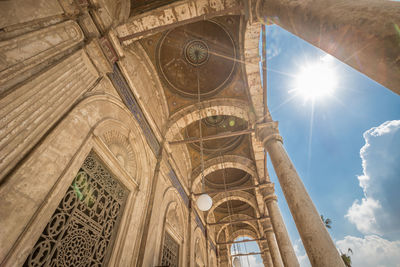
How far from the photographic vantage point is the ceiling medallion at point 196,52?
621 cm

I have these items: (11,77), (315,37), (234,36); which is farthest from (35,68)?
(234,36)

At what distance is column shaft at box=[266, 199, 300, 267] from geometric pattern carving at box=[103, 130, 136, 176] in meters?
4.85

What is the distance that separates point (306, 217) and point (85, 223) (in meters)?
3.49

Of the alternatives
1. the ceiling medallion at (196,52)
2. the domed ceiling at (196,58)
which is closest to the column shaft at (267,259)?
the domed ceiling at (196,58)

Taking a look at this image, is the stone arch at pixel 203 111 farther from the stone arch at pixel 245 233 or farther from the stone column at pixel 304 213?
the stone arch at pixel 245 233

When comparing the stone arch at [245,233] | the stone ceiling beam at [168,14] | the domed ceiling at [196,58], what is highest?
the domed ceiling at [196,58]

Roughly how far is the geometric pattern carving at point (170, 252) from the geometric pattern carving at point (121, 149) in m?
2.55

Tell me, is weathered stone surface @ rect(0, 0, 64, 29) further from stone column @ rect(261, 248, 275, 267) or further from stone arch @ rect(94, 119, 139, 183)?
stone column @ rect(261, 248, 275, 267)

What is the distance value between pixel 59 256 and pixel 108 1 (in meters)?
4.57

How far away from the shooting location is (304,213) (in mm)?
2912

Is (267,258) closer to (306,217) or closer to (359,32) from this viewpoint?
(306,217)

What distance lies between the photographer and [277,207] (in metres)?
6.40

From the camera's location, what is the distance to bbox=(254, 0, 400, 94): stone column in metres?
1.09

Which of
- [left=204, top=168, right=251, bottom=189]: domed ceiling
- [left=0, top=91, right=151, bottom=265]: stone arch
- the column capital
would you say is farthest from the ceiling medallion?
[left=204, top=168, right=251, bottom=189]: domed ceiling
